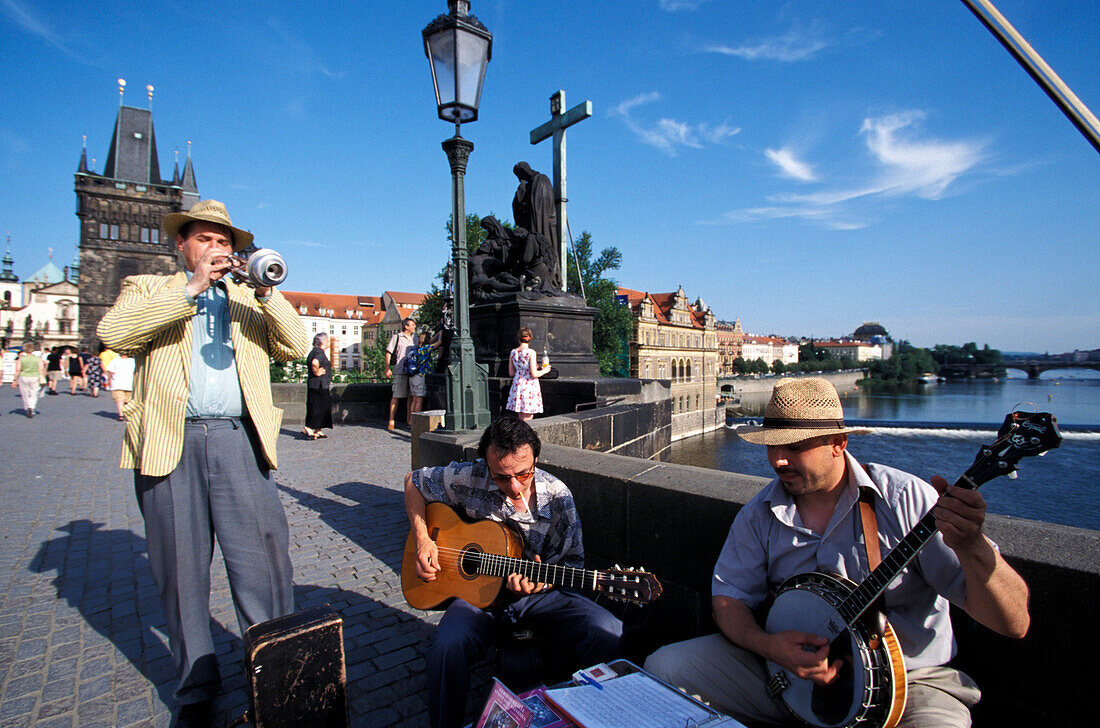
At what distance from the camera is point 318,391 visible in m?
9.80

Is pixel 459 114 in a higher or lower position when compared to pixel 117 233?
lower

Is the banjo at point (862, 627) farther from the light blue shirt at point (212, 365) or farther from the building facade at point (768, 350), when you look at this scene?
the building facade at point (768, 350)

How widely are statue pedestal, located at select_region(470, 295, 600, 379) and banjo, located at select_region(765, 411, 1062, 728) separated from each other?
22.0ft

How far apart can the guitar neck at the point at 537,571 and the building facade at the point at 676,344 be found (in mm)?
53714

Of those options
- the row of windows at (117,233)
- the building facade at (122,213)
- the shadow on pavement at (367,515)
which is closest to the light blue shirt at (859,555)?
the shadow on pavement at (367,515)

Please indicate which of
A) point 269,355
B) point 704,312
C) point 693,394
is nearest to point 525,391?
point 269,355

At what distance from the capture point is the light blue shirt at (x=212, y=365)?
92.2 inches

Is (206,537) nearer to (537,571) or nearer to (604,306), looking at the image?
(537,571)

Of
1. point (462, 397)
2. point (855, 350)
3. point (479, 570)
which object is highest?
point (855, 350)

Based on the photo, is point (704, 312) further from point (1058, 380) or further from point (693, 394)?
point (1058, 380)

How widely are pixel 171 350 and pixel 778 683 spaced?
8.39 ft

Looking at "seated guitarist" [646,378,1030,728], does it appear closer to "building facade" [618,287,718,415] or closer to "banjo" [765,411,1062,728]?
"banjo" [765,411,1062,728]

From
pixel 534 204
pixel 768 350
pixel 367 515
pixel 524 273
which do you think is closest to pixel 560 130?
pixel 534 204

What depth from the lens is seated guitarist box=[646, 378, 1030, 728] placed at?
4.67 feet
